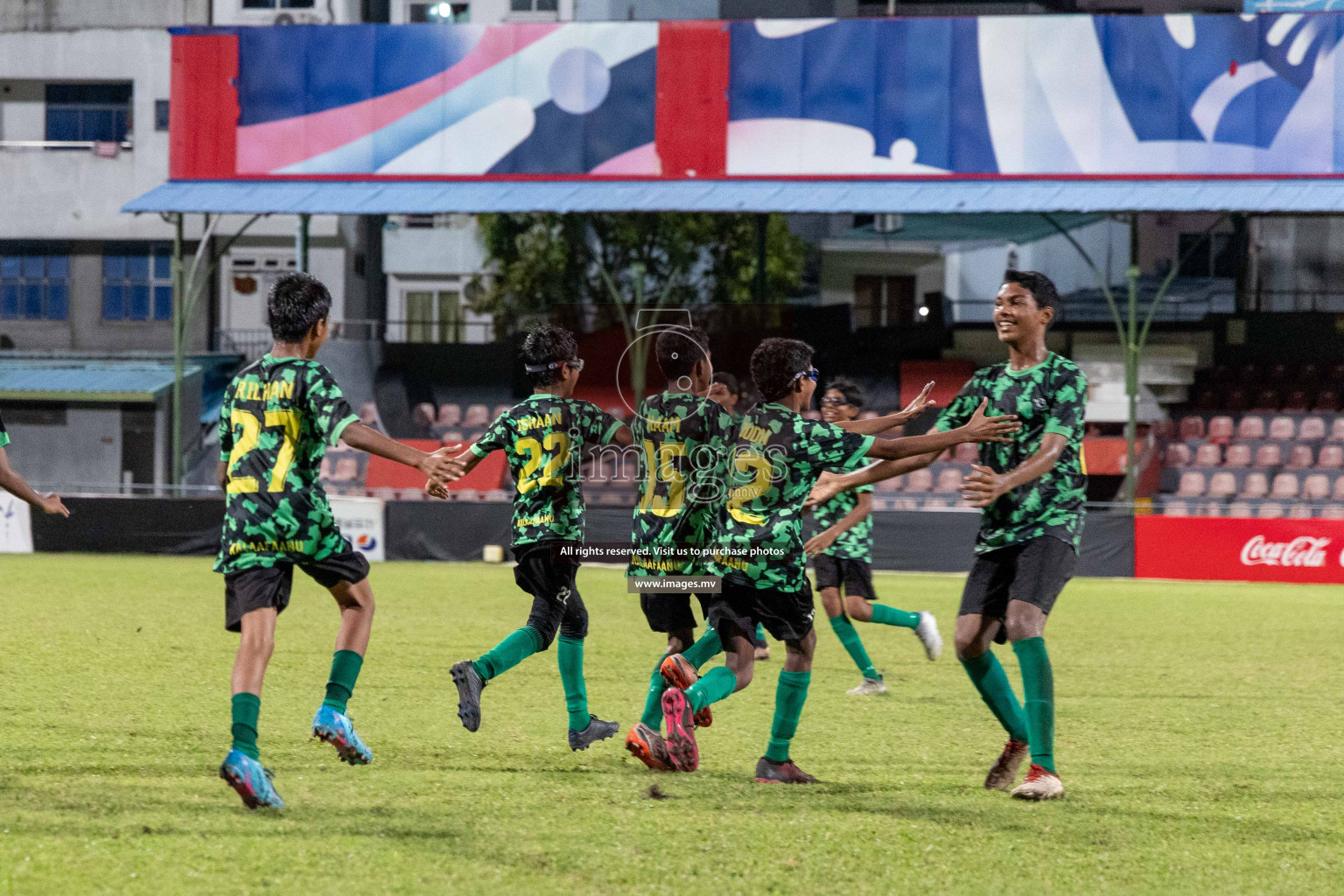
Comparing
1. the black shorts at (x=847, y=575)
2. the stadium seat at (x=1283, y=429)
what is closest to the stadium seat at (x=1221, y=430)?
the stadium seat at (x=1283, y=429)

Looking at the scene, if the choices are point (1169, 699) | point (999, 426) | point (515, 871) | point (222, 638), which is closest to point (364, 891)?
point (515, 871)

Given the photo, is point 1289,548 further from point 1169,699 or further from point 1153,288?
point 1153,288

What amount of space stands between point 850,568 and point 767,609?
351cm

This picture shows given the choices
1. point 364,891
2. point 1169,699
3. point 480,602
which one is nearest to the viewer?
point 364,891

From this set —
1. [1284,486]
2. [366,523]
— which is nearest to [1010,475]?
[366,523]

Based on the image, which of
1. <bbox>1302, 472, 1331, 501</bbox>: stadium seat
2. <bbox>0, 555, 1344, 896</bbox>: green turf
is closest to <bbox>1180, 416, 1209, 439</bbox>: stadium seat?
<bbox>1302, 472, 1331, 501</bbox>: stadium seat

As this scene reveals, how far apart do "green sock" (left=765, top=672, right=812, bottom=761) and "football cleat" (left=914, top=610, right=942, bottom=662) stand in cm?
428

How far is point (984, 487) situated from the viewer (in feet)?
18.8

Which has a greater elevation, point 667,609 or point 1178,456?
point 667,609

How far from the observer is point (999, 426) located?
5699 mm

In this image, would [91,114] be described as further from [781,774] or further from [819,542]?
[781,774]

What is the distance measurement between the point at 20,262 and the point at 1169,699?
1464 inches

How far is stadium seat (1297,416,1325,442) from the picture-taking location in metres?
28.1

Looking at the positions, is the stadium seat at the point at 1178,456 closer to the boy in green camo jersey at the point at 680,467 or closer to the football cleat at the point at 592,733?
the boy in green camo jersey at the point at 680,467
